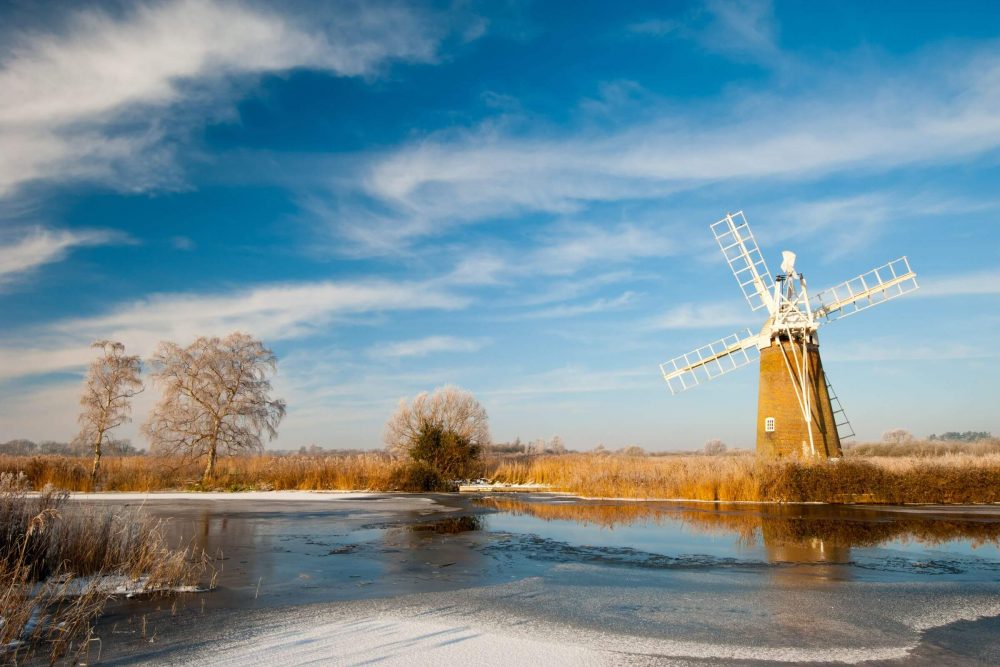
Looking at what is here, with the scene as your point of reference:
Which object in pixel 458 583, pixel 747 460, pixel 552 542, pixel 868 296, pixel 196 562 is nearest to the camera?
pixel 458 583

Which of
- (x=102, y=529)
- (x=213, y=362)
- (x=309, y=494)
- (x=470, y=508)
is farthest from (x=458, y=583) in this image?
(x=213, y=362)

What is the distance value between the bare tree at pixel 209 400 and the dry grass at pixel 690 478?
1045mm

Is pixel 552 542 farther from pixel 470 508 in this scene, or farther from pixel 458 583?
pixel 470 508

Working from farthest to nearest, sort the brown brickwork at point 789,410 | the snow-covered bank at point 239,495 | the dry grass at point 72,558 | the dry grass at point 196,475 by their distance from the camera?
the brown brickwork at point 789,410 → the dry grass at point 196,475 → the snow-covered bank at point 239,495 → the dry grass at point 72,558

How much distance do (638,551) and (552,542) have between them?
1.68 meters

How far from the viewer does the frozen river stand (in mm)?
5285

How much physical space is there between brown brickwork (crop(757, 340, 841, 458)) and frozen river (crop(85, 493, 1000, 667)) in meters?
11.2

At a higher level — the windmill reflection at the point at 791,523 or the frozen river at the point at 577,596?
the windmill reflection at the point at 791,523

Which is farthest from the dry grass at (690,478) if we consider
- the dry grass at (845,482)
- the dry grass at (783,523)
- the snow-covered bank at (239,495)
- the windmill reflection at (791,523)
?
the dry grass at (783,523)

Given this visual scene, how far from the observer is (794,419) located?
25.5 meters

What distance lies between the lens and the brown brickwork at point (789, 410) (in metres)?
25.3

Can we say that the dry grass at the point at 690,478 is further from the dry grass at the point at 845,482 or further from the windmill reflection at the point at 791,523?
the windmill reflection at the point at 791,523

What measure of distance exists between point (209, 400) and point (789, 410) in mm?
25028

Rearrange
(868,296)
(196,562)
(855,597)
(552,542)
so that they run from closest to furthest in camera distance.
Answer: (855,597) → (196,562) → (552,542) → (868,296)
